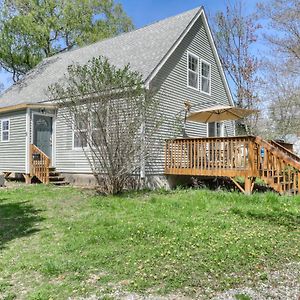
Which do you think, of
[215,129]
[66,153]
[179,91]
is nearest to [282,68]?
[215,129]

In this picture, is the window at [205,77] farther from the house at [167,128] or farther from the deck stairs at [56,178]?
the deck stairs at [56,178]

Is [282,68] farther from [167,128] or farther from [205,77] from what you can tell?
[167,128]

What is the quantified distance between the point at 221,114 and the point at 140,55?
381 centimetres

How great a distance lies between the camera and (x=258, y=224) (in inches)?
254

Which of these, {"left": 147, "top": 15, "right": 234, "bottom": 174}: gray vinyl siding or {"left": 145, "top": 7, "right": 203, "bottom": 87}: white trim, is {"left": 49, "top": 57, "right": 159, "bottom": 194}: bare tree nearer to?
{"left": 145, "top": 7, "right": 203, "bottom": 87}: white trim

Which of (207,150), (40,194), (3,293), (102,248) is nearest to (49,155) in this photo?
(40,194)

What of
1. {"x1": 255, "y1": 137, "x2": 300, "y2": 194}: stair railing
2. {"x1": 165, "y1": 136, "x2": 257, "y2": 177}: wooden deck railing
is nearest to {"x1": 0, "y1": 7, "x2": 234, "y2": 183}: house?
{"x1": 165, "y1": 136, "x2": 257, "y2": 177}: wooden deck railing

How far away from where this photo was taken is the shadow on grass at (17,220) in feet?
20.0

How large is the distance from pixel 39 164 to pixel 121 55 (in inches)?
213

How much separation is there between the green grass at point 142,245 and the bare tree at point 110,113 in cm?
149

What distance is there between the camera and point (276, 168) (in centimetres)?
996

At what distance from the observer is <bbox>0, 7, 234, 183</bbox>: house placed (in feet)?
41.6

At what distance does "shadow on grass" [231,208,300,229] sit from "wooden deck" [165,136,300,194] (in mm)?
2667

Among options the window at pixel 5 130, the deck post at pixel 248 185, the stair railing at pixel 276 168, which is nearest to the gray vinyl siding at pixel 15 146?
the window at pixel 5 130
